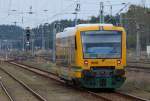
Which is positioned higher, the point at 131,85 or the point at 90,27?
the point at 90,27

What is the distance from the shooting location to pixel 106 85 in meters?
22.5

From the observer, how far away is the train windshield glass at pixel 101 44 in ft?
74.9

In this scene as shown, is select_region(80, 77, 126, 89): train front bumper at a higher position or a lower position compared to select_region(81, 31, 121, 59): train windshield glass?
lower

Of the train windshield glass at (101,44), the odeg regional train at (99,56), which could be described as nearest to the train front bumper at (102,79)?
the odeg regional train at (99,56)

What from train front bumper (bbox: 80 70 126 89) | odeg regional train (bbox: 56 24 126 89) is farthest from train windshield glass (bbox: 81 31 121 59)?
train front bumper (bbox: 80 70 126 89)

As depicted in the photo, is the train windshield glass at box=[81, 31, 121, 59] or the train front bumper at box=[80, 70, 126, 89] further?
the train windshield glass at box=[81, 31, 121, 59]

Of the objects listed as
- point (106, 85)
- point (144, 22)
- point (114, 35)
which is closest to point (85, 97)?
point (106, 85)

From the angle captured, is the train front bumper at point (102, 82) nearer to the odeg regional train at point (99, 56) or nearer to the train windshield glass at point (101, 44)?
the odeg regional train at point (99, 56)

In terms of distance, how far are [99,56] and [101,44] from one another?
2.05 feet

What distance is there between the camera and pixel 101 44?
23.1 meters

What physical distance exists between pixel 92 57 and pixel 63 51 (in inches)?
197

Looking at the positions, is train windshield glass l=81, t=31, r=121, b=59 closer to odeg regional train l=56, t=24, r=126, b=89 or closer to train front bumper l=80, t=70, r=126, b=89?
odeg regional train l=56, t=24, r=126, b=89

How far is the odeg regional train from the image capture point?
22547 millimetres

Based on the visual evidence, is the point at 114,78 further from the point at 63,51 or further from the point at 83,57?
the point at 63,51
